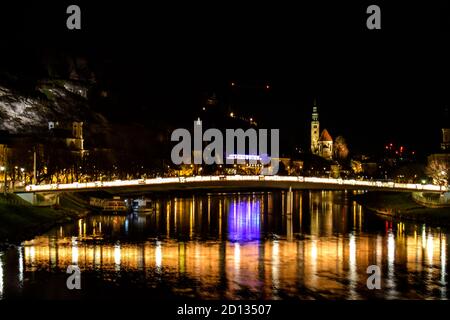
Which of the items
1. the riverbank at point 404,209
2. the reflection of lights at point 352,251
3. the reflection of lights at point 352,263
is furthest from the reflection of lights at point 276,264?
the riverbank at point 404,209

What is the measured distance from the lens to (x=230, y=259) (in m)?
50.9

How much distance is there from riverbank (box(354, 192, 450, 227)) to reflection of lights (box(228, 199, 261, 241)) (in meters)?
Answer: 15.6

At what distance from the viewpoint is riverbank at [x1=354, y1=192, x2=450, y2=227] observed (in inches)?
2825

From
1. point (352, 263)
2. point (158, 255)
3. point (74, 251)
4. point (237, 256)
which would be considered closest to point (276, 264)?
point (237, 256)

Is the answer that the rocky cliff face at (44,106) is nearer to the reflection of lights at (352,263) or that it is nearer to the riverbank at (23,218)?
the riverbank at (23,218)

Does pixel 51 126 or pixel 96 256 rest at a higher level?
pixel 51 126

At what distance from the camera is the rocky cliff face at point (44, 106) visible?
13962 cm

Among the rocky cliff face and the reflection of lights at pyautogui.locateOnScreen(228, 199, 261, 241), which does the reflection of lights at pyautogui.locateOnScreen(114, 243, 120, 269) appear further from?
the rocky cliff face

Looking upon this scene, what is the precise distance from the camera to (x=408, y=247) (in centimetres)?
5628

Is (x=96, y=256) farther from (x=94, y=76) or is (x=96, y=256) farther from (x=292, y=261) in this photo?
(x=94, y=76)

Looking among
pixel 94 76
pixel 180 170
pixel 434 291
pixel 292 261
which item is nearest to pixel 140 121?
pixel 94 76

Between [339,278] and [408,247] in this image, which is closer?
[339,278]
